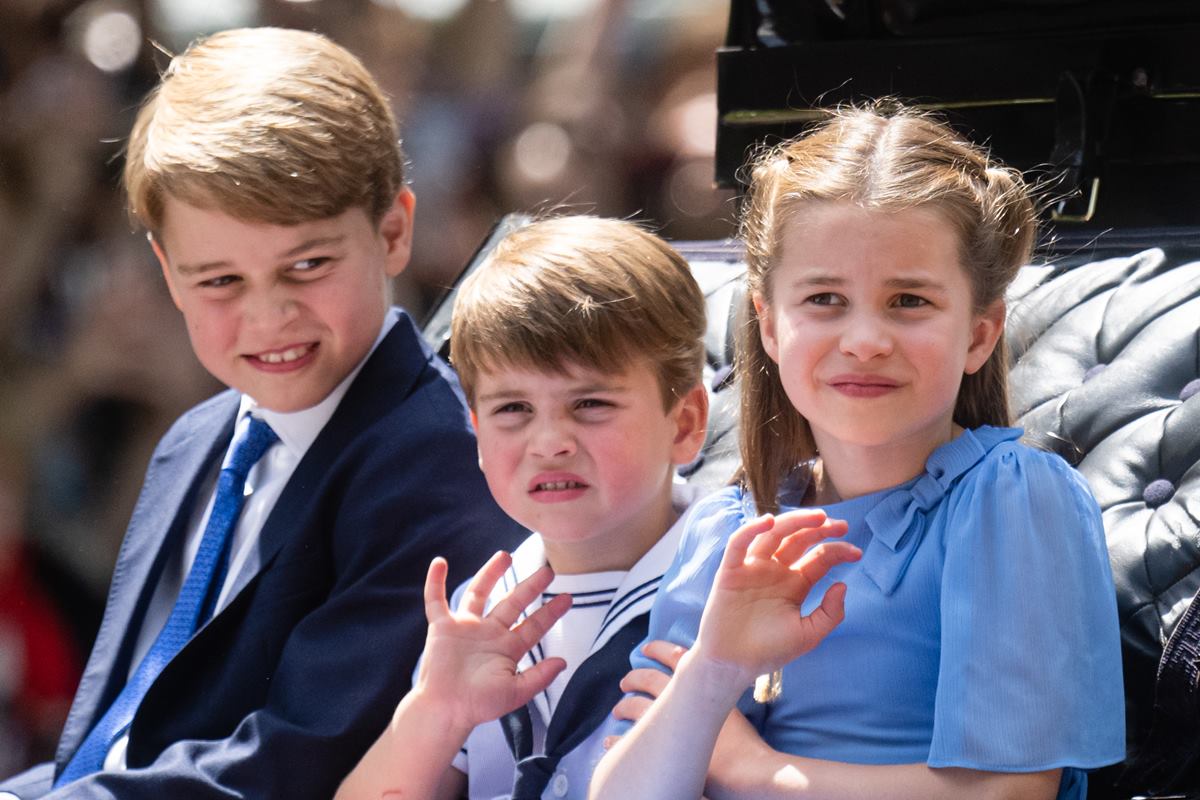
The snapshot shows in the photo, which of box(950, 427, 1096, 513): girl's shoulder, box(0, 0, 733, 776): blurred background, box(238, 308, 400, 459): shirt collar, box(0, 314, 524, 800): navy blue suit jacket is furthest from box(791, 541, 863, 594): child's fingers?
box(0, 0, 733, 776): blurred background

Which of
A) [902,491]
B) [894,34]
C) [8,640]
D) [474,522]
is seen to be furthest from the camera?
[8,640]

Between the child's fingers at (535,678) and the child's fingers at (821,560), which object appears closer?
the child's fingers at (821,560)

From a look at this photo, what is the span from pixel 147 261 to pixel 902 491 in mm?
3023

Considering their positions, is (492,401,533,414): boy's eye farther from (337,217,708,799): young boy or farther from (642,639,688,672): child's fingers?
(642,639,688,672): child's fingers

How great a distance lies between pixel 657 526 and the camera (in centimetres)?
179

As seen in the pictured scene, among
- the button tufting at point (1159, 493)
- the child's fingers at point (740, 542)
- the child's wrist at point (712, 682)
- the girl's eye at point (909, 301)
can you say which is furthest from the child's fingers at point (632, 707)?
the button tufting at point (1159, 493)

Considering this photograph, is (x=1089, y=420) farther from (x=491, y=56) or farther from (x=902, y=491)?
(x=491, y=56)

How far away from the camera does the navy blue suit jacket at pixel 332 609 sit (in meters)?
1.75

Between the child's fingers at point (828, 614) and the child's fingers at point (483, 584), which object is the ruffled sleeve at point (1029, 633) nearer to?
the child's fingers at point (828, 614)

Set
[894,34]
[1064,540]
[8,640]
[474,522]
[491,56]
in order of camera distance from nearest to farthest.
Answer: [1064,540], [474,522], [894,34], [8,640], [491,56]

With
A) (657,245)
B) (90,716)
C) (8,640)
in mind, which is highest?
(657,245)

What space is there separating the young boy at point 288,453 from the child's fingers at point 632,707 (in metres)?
0.35

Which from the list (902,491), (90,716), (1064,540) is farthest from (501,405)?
(90,716)

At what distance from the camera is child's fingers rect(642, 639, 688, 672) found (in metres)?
1.52
